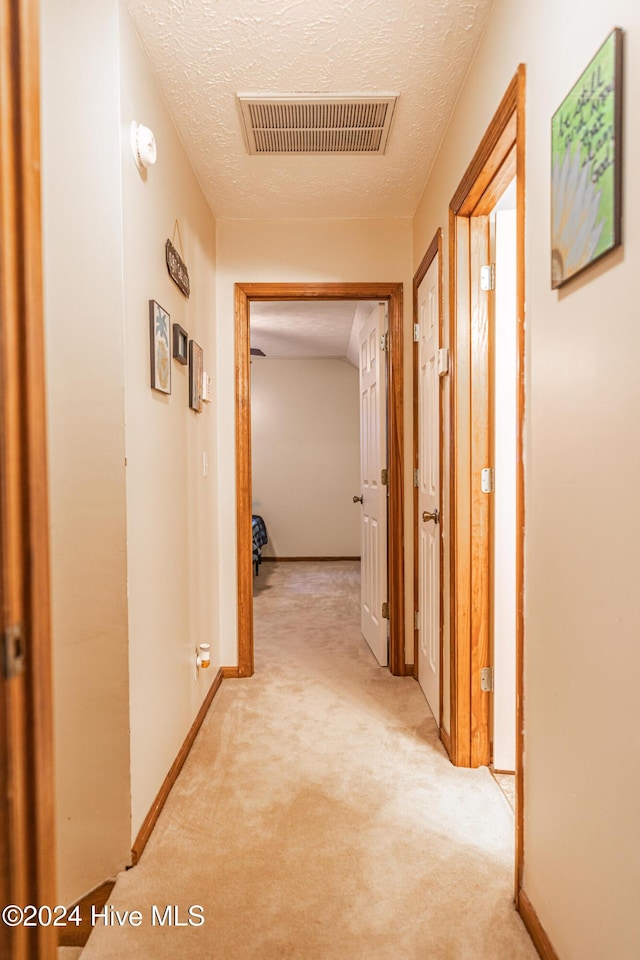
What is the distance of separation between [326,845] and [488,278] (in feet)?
6.47

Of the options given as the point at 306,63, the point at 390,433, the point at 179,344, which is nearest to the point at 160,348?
the point at 179,344

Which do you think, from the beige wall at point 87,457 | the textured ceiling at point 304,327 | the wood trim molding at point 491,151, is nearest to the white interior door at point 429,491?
the wood trim molding at point 491,151

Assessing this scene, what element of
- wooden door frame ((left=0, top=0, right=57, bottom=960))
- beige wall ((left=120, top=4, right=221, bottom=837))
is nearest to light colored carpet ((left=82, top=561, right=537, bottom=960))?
beige wall ((left=120, top=4, right=221, bottom=837))

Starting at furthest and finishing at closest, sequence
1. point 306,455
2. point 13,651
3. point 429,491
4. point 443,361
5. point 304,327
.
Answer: point 306,455 < point 304,327 < point 429,491 < point 443,361 < point 13,651

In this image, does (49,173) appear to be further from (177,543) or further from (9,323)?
(177,543)

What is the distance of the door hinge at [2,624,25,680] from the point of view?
632 millimetres

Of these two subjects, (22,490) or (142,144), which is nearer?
(22,490)

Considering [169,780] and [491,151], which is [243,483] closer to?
[169,780]

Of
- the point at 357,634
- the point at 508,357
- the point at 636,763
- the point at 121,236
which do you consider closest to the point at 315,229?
the point at 508,357

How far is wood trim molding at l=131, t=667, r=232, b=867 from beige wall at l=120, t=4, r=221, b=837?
39mm

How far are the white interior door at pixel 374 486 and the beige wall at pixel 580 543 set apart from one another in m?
1.80

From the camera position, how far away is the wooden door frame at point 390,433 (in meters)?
3.05

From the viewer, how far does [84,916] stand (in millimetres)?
1447

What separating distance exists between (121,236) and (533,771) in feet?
5.74
